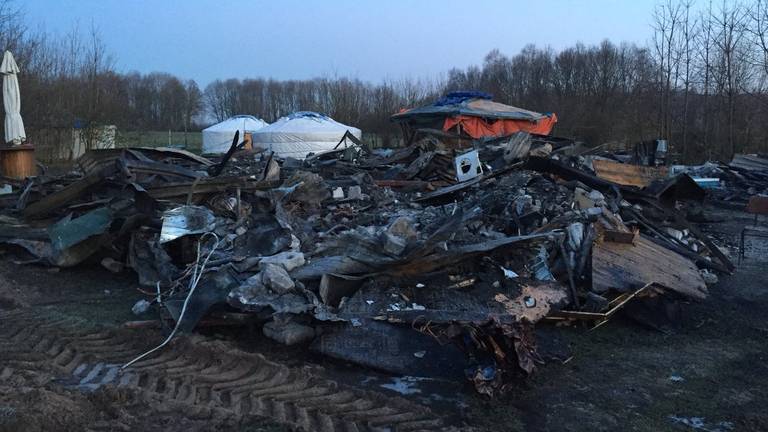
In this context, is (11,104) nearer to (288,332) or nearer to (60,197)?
(60,197)

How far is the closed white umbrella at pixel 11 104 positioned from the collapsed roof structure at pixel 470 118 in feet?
38.0

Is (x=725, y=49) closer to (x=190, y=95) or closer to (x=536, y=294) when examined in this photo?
(x=536, y=294)

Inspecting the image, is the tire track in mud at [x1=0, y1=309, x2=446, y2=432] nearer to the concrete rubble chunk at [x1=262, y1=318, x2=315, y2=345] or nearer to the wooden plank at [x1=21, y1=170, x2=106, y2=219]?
the concrete rubble chunk at [x1=262, y1=318, x2=315, y2=345]

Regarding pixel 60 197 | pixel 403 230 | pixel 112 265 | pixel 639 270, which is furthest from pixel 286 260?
pixel 60 197

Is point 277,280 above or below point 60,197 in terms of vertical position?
below

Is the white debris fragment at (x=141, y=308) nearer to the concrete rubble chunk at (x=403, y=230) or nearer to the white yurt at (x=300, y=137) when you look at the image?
the concrete rubble chunk at (x=403, y=230)

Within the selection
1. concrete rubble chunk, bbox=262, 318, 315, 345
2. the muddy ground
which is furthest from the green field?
concrete rubble chunk, bbox=262, 318, 315, 345

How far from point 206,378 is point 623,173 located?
8.51 m

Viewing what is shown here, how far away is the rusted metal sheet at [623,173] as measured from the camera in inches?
385

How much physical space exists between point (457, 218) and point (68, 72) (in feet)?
78.6

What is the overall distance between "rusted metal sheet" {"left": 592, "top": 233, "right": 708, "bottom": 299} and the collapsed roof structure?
41.9 ft

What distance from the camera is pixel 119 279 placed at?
21.4 feet

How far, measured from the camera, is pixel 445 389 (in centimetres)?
377

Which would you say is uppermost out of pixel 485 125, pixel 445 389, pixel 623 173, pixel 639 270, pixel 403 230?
pixel 485 125
